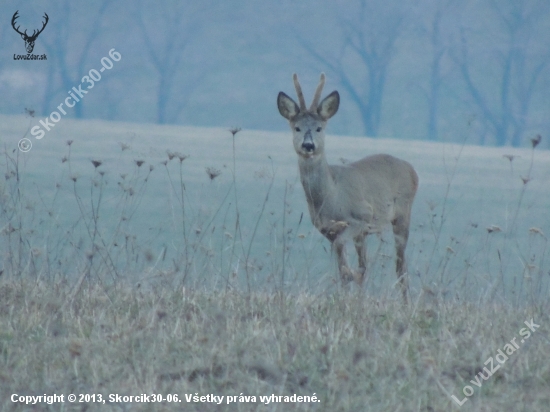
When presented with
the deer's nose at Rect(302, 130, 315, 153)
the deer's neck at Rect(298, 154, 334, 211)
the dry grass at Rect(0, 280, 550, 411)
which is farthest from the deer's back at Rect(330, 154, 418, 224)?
the dry grass at Rect(0, 280, 550, 411)

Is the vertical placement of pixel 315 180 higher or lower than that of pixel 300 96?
lower

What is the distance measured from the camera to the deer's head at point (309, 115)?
25.3 ft

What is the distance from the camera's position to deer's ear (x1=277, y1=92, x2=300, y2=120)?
7.85 meters

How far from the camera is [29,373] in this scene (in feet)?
14.2

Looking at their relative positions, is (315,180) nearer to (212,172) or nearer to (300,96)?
(300,96)

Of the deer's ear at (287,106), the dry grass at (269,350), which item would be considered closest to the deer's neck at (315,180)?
the deer's ear at (287,106)

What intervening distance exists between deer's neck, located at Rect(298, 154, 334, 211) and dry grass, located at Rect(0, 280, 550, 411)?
6.59 feet

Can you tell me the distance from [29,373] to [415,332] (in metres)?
2.12

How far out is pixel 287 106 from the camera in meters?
7.89

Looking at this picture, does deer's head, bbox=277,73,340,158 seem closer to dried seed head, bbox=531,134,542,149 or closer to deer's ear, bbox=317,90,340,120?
deer's ear, bbox=317,90,340,120

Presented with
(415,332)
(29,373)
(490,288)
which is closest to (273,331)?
(415,332)

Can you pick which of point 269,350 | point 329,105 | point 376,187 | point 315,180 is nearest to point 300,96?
point 329,105

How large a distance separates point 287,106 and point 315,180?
68 centimetres

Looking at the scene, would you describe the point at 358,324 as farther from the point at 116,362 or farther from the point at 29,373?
the point at 29,373
